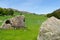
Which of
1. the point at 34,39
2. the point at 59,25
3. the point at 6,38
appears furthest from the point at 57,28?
the point at 6,38

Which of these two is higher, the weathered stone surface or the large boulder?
the weathered stone surface

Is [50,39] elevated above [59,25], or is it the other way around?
[59,25]

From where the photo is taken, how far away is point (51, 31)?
66.3 feet

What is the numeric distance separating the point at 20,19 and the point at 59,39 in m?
20.1

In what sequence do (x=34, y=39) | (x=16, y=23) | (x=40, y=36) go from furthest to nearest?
(x=16, y=23) < (x=34, y=39) < (x=40, y=36)

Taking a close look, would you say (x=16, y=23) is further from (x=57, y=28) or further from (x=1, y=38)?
(x=57, y=28)

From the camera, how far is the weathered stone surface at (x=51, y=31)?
19.8 meters

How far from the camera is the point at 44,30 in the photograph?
20.8 m

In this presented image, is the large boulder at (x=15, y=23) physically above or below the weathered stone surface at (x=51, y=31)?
below

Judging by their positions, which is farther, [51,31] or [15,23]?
[15,23]

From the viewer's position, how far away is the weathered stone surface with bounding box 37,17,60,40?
1980 cm

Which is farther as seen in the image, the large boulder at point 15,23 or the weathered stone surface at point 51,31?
the large boulder at point 15,23

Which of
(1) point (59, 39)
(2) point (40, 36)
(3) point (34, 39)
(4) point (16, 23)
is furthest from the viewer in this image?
(4) point (16, 23)

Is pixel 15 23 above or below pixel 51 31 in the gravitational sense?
below
